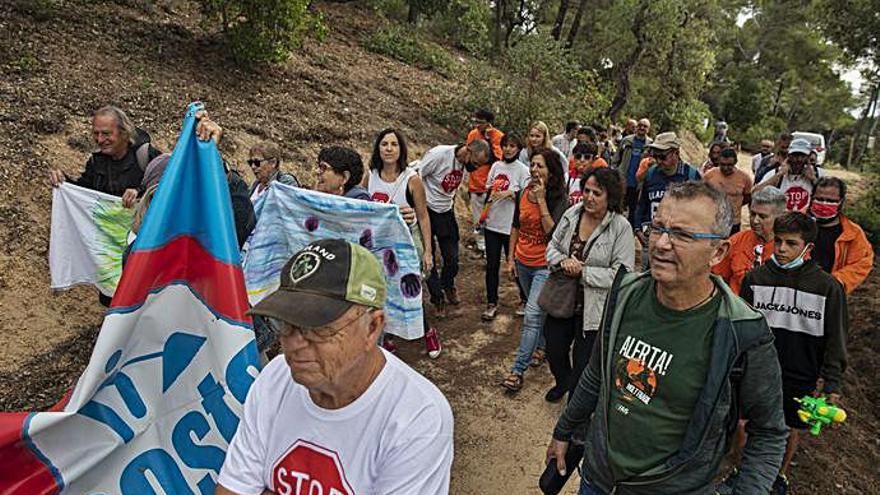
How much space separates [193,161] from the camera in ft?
9.62

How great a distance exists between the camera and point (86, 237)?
4.43 m

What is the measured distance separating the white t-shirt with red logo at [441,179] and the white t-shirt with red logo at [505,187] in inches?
16.2

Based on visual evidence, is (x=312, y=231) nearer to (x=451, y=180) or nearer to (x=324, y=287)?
(x=451, y=180)

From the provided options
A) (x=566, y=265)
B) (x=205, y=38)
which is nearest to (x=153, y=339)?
(x=566, y=265)

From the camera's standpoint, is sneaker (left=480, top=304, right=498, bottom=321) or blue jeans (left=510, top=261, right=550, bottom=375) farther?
sneaker (left=480, top=304, right=498, bottom=321)

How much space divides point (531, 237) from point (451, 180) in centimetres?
153

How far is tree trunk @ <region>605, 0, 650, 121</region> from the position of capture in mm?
14586

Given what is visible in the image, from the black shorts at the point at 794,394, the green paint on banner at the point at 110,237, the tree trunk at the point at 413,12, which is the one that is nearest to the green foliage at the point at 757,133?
the tree trunk at the point at 413,12

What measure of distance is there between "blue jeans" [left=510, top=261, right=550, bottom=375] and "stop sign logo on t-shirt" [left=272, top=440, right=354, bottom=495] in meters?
2.94

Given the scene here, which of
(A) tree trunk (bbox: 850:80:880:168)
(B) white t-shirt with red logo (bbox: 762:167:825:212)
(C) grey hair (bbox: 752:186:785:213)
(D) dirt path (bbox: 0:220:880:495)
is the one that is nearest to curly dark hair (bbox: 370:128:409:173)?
(D) dirt path (bbox: 0:220:880:495)

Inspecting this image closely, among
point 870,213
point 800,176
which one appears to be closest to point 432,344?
point 800,176

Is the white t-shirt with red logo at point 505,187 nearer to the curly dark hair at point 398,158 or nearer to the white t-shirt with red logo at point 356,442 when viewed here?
the curly dark hair at point 398,158

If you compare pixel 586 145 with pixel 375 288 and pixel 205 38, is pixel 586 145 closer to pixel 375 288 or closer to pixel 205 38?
pixel 375 288

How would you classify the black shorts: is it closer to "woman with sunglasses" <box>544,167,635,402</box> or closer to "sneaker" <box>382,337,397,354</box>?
"woman with sunglasses" <box>544,167,635,402</box>
